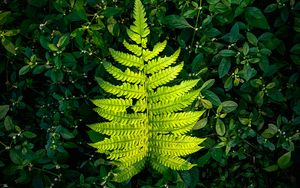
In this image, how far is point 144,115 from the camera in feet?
8.71

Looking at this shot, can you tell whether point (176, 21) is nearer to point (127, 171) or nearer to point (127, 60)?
point (127, 60)

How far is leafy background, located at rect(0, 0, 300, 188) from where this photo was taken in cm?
283

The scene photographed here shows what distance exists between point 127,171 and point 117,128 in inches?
12.5

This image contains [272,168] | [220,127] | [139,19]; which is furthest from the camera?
[272,168]

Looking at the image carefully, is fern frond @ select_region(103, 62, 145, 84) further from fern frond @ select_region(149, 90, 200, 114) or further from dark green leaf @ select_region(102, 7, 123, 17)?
dark green leaf @ select_region(102, 7, 123, 17)

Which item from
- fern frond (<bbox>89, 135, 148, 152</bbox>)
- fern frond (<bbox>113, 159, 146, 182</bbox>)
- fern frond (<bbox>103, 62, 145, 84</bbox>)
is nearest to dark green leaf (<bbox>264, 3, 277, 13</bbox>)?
fern frond (<bbox>103, 62, 145, 84</bbox>)

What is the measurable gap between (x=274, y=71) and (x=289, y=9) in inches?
18.4

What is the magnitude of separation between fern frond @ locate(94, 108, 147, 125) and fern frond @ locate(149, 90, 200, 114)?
0.35ft

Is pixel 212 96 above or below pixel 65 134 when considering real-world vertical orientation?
above

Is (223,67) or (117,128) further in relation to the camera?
(223,67)

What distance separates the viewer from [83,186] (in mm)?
2834

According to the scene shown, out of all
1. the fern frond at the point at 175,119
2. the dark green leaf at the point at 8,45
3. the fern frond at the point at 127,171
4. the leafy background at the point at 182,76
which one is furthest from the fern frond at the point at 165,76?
the dark green leaf at the point at 8,45

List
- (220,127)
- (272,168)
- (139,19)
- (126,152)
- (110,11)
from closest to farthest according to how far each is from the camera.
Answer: (139,19) → (126,152) → (110,11) → (220,127) → (272,168)

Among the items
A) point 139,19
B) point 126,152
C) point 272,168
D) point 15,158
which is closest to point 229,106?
point 272,168
